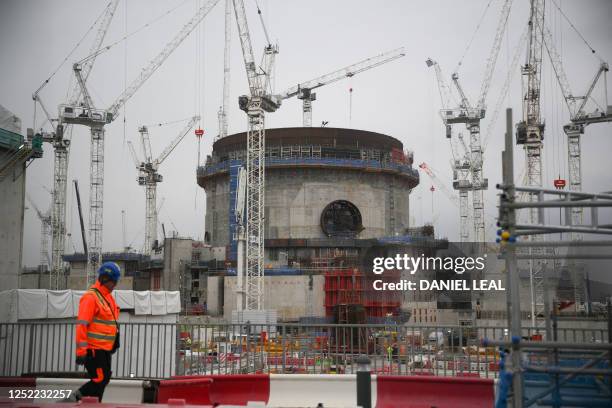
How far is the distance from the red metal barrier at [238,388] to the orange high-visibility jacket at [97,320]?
2995 mm

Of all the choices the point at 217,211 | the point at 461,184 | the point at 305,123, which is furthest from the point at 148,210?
the point at 461,184

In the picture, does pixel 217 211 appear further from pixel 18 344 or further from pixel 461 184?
pixel 18 344

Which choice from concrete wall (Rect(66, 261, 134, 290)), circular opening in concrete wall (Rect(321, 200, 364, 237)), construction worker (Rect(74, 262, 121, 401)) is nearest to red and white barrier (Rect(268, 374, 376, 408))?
construction worker (Rect(74, 262, 121, 401))

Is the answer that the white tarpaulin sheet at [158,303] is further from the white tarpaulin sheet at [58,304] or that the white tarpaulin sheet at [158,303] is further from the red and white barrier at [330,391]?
the red and white barrier at [330,391]

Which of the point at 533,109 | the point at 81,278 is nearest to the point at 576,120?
the point at 533,109

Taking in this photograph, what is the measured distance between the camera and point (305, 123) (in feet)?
299

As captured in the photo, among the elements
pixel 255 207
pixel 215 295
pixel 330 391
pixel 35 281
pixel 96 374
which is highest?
pixel 255 207

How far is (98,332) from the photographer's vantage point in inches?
298

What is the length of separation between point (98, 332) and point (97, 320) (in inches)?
5.8

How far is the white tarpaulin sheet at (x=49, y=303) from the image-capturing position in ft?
42.5

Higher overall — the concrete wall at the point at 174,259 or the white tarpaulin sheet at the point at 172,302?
the concrete wall at the point at 174,259

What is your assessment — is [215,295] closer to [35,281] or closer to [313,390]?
[35,281]

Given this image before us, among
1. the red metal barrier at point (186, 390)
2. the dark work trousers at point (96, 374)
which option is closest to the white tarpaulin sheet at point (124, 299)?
the red metal barrier at point (186, 390)

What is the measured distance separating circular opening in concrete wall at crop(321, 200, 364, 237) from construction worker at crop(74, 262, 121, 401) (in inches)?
2132
